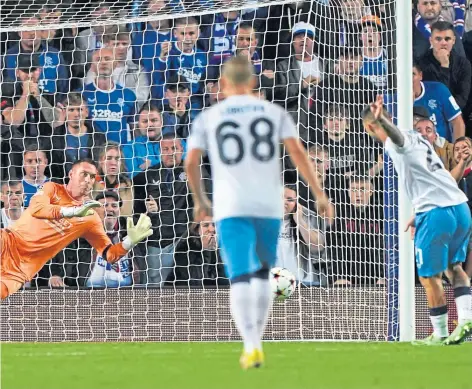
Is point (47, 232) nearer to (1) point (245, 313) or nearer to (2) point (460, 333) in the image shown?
(2) point (460, 333)

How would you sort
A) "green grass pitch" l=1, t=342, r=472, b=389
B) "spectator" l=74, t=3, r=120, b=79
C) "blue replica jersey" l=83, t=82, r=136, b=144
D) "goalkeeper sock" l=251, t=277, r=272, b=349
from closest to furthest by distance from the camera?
"green grass pitch" l=1, t=342, r=472, b=389 → "goalkeeper sock" l=251, t=277, r=272, b=349 → "blue replica jersey" l=83, t=82, r=136, b=144 → "spectator" l=74, t=3, r=120, b=79

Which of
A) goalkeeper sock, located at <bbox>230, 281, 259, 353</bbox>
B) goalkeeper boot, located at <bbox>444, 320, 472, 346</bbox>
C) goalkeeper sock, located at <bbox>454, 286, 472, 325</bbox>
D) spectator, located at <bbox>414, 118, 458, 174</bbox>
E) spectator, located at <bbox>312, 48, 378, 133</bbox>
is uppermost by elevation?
spectator, located at <bbox>312, 48, 378, 133</bbox>

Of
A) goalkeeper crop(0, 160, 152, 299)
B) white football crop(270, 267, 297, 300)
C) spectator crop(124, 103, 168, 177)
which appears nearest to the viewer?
white football crop(270, 267, 297, 300)

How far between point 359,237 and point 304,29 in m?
2.23

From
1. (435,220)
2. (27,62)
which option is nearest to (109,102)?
(27,62)

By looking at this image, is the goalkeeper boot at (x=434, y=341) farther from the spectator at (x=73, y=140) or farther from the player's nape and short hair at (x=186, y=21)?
the player's nape and short hair at (x=186, y=21)

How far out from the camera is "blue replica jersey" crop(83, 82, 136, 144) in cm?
1225

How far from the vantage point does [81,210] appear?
9.98 m

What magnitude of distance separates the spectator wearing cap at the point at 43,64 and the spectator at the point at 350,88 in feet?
9.80

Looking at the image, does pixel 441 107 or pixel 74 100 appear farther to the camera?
pixel 74 100

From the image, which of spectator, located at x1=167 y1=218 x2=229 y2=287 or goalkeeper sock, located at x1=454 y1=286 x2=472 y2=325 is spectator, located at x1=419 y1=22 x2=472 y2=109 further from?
goalkeeper sock, located at x1=454 y1=286 x2=472 y2=325

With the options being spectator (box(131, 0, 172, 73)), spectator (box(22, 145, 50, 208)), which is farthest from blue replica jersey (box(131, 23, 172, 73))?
spectator (box(22, 145, 50, 208))

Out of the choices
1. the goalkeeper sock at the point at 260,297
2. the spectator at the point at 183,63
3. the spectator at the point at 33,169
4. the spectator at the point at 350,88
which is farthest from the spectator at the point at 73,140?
the goalkeeper sock at the point at 260,297

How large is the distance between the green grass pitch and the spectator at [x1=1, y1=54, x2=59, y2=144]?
3748 mm
